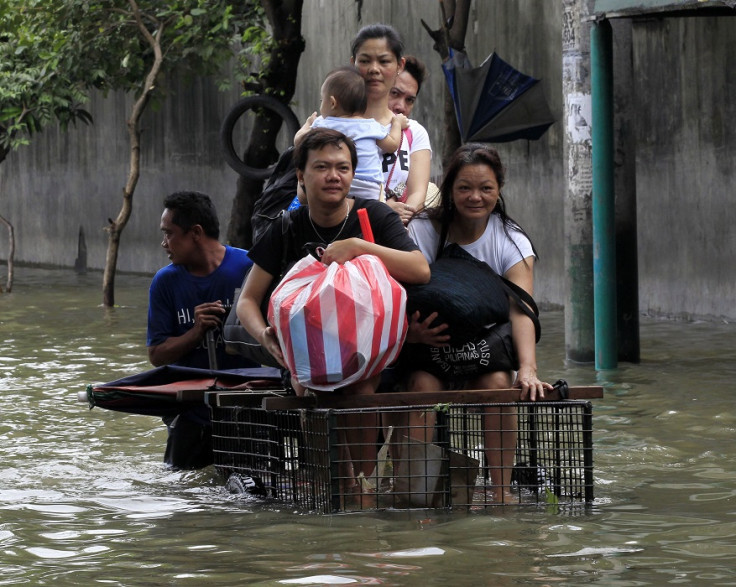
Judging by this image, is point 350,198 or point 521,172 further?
point 521,172

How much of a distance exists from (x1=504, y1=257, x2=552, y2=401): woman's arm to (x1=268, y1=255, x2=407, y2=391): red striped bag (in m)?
0.53

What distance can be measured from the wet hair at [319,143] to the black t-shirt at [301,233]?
19 cm

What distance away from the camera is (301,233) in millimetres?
6176

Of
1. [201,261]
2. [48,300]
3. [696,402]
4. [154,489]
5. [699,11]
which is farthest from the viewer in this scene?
[48,300]

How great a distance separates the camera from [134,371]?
441 inches

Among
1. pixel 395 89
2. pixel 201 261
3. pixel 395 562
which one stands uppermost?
pixel 395 89

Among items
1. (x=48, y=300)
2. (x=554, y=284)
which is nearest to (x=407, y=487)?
(x=554, y=284)

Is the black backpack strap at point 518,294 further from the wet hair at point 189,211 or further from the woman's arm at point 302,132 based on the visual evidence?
the wet hair at point 189,211

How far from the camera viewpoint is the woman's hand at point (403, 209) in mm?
6485

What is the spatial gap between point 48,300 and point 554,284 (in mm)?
6119

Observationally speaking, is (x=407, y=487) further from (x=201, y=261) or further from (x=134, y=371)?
(x=134, y=371)

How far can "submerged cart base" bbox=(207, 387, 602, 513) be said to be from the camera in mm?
5688

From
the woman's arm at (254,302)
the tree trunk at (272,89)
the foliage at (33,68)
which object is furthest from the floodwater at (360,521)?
the foliage at (33,68)

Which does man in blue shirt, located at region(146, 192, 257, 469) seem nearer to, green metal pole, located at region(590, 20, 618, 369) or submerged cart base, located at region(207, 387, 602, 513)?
submerged cart base, located at region(207, 387, 602, 513)
